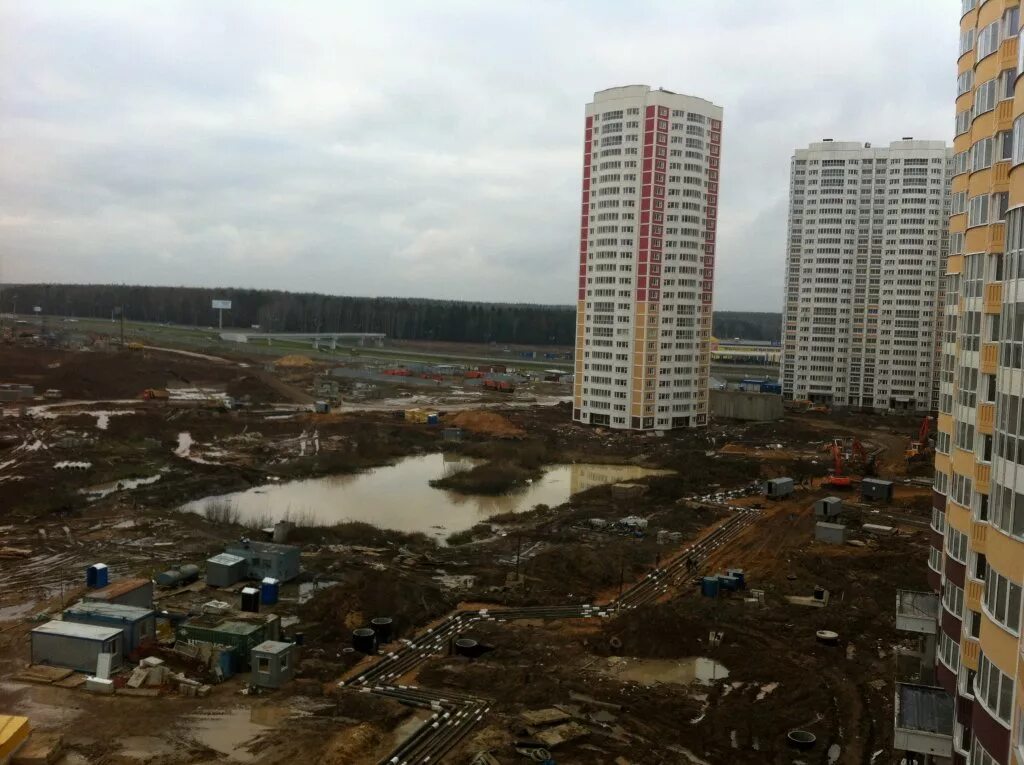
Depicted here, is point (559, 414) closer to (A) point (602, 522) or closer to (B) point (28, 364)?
(A) point (602, 522)

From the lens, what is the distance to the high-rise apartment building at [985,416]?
7.43m

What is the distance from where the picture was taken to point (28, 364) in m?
76.1

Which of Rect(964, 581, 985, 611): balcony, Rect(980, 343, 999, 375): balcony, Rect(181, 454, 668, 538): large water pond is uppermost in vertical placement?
Rect(980, 343, 999, 375): balcony

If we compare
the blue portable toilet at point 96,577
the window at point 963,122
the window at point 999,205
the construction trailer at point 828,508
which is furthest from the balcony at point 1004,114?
the construction trailer at point 828,508

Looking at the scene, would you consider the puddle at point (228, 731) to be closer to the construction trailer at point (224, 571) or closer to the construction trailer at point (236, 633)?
the construction trailer at point (236, 633)

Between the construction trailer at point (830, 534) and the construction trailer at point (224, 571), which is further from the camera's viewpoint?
the construction trailer at point (830, 534)

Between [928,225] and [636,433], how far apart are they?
108 ft

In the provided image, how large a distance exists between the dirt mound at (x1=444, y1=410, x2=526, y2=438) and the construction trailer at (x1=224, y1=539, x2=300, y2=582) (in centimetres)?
3049

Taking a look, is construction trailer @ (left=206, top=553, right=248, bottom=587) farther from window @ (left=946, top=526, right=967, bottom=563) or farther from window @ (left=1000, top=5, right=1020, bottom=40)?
window @ (left=1000, top=5, right=1020, bottom=40)

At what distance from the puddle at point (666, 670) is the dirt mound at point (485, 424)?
35.0 metres

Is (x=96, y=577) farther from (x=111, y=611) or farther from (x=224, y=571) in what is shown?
(x=111, y=611)

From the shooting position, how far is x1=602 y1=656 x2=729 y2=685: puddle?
1777 centimetres

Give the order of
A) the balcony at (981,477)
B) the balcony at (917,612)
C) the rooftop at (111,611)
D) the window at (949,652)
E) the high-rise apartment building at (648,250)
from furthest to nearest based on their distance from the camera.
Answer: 1. the high-rise apartment building at (648,250)
2. the rooftop at (111,611)
3. the balcony at (917,612)
4. the window at (949,652)
5. the balcony at (981,477)

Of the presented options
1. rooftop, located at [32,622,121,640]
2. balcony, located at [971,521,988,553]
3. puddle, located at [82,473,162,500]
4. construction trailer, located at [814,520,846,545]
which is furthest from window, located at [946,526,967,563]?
puddle, located at [82,473,162,500]
